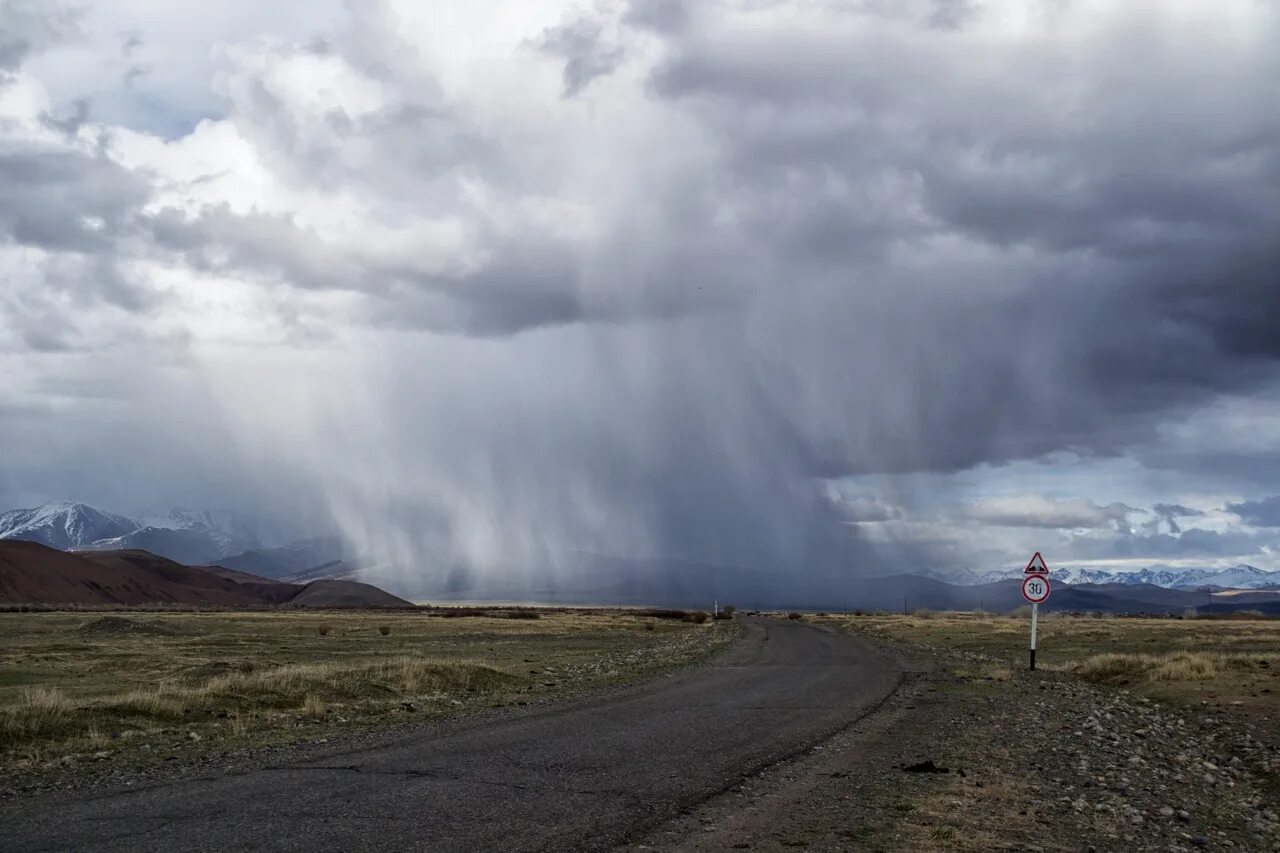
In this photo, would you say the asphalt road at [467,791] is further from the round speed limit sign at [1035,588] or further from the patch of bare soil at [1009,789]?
the round speed limit sign at [1035,588]

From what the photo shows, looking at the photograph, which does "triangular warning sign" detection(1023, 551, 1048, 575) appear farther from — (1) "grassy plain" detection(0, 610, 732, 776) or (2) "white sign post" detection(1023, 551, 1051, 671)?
(1) "grassy plain" detection(0, 610, 732, 776)

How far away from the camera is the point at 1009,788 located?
1263cm

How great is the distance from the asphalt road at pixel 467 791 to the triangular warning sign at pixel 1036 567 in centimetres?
1573

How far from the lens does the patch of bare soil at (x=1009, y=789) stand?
1018 centimetres

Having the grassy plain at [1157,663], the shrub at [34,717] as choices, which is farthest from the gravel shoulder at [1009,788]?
the shrub at [34,717]

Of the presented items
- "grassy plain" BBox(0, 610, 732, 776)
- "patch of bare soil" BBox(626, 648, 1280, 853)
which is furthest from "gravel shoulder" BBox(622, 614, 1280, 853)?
"grassy plain" BBox(0, 610, 732, 776)

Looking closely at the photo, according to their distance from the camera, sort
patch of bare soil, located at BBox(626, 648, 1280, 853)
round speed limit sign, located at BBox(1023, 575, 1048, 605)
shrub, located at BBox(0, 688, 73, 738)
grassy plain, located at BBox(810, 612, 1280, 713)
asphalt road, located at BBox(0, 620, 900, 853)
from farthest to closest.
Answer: round speed limit sign, located at BBox(1023, 575, 1048, 605) → grassy plain, located at BBox(810, 612, 1280, 713) → shrub, located at BBox(0, 688, 73, 738) → patch of bare soil, located at BBox(626, 648, 1280, 853) → asphalt road, located at BBox(0, 620, 900, 853)

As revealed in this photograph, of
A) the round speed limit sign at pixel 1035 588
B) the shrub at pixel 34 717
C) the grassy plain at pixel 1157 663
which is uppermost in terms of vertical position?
the round speed limit sign at pixel 1035 588

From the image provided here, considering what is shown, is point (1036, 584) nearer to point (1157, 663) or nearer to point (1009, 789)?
point (1157, 663)

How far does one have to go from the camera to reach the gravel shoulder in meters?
10.2

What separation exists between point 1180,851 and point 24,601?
182 metres

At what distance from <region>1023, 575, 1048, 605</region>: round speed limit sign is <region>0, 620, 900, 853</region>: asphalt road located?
14945 millimetres

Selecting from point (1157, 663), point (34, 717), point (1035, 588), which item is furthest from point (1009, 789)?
point (1157, 663)

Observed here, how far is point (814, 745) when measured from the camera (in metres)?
15.9
